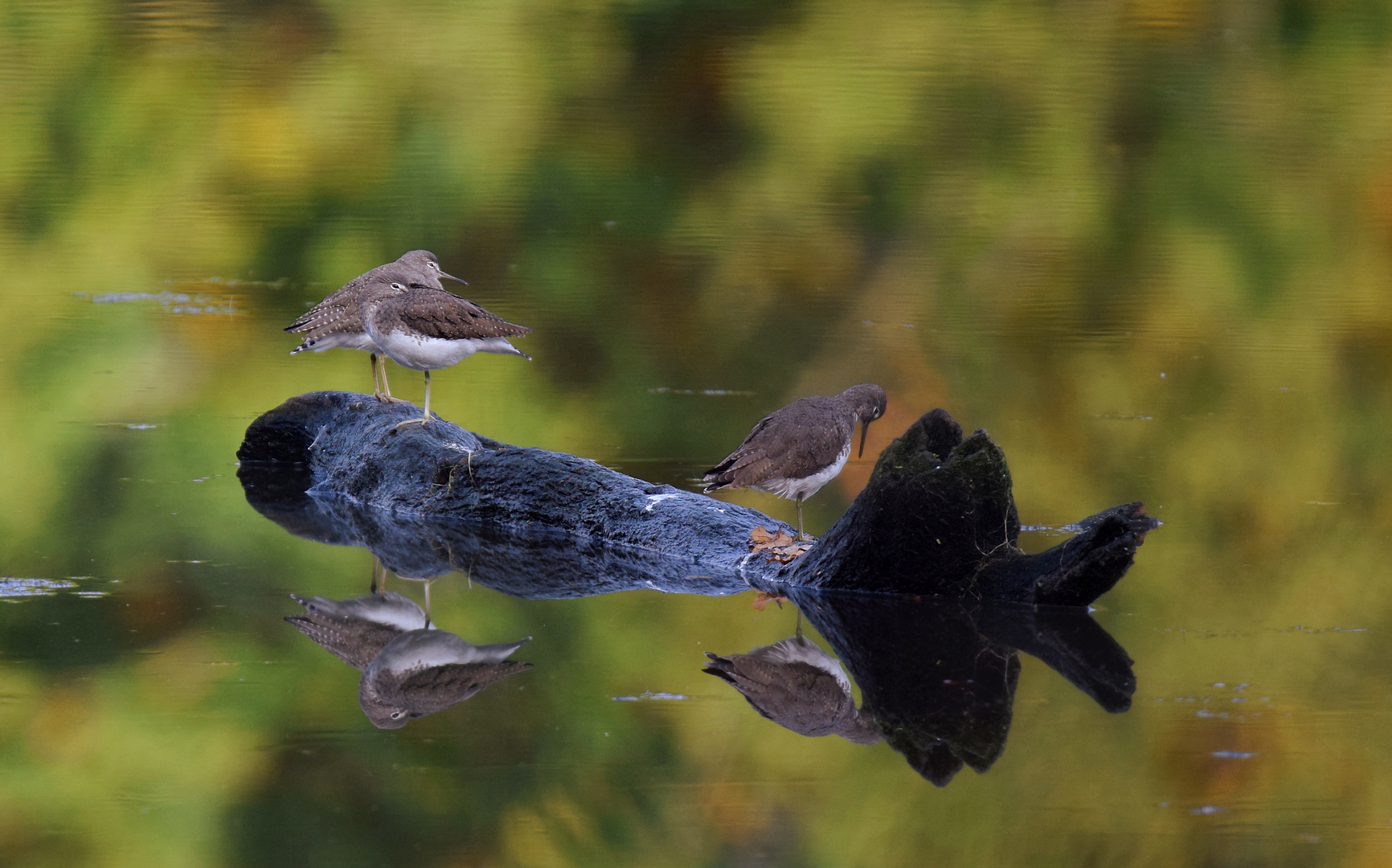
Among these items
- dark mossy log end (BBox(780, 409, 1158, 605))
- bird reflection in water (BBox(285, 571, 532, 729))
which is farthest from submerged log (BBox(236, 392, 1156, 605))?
bird reflection in water (BBox(285, 571, 532, 729))

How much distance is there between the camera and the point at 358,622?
6105mm

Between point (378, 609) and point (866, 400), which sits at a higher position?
point (866, 400)

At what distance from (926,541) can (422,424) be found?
2.97 m

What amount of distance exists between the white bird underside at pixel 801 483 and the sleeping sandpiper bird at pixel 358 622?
4.68ft

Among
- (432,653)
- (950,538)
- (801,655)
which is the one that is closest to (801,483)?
(950,538)

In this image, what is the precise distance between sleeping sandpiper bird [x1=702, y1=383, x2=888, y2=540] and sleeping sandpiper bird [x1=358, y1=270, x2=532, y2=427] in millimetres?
1516

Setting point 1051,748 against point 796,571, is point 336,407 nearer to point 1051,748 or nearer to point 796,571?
point 796,571

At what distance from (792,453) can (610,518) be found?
92 centimetres

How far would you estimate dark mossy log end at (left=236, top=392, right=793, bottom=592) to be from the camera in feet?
22.8

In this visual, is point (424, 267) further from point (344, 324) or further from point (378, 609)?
point (378, 609)

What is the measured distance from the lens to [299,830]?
4.29 meters

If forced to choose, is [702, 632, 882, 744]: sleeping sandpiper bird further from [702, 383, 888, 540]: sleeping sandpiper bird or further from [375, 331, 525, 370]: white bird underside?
[375, 331, 525, 370]: white bird underside

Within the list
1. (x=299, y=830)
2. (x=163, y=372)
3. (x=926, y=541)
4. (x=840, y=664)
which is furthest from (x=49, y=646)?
(x=163, y=372)

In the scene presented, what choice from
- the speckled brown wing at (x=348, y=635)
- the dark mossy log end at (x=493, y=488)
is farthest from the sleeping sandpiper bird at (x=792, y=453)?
the speckled brown wing at (x=348, y=635)
